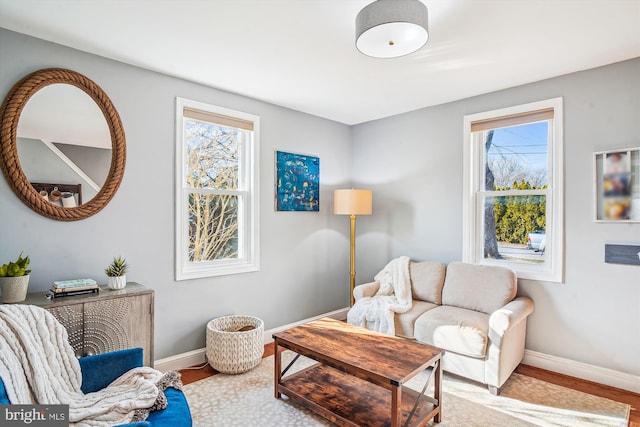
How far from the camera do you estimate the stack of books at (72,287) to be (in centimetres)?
218

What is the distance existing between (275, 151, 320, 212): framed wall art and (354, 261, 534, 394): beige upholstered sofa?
1.20m

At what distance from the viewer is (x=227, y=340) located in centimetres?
285

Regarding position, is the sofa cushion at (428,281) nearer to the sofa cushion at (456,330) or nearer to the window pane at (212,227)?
the sofa cushion at (456,330)

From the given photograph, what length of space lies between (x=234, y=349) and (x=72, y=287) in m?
1.29

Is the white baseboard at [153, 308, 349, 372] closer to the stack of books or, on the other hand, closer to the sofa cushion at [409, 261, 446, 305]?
the stack of books

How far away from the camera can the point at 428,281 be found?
11.5 feet

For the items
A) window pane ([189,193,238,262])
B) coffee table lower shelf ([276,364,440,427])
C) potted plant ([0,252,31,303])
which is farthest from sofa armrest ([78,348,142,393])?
window pane ([189,193,238,262])

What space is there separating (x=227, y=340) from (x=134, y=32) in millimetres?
2395

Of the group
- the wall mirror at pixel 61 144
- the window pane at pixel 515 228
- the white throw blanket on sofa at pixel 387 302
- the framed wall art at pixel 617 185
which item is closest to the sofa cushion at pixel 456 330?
the white throw blanket on sofa at pixel 387 302

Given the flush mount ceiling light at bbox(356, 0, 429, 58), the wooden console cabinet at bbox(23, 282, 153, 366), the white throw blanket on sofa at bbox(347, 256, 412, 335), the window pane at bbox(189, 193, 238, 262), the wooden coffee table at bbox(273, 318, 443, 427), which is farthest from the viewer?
the window pane at bbox(189, 193, 238, 262)

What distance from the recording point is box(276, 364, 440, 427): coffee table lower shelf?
206 centimetres

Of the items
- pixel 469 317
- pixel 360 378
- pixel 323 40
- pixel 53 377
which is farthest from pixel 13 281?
pixel 469 317

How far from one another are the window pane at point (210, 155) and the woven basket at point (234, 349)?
1363 millimetres

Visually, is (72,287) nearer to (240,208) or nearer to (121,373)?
(121,373)
